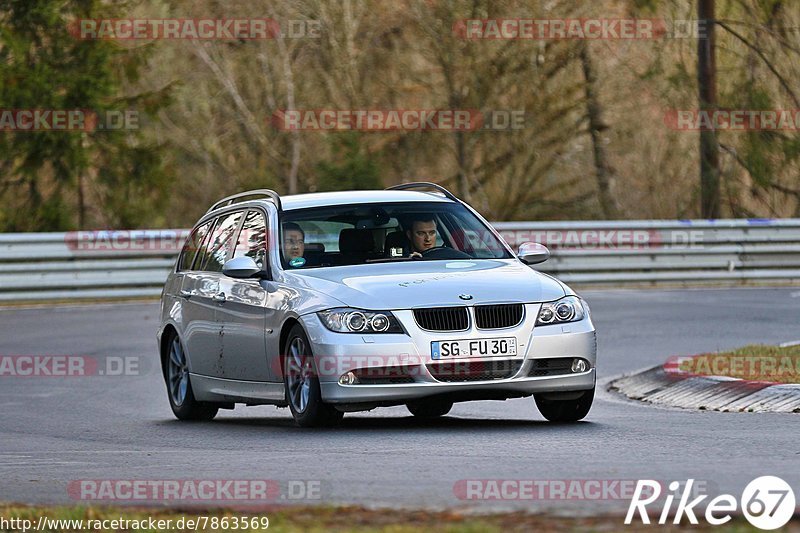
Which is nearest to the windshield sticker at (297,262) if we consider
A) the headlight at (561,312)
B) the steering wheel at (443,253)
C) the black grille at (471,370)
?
the steering wheel at (443,253)

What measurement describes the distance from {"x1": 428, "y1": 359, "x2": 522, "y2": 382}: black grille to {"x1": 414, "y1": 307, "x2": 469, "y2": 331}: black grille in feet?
0.79

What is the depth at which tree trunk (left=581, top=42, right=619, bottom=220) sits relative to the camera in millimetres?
34500

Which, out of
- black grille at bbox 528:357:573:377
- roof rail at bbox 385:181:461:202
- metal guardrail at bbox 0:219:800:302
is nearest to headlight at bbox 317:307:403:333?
black grille at bbox 528:357:573:377

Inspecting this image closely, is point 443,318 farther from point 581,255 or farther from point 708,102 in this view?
point 708,102

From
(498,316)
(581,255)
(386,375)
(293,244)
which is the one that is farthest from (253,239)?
(581,255)

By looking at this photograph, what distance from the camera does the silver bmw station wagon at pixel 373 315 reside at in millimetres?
11039

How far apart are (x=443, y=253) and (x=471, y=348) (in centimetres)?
150

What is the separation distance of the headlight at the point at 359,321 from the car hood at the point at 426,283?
0.05 meters

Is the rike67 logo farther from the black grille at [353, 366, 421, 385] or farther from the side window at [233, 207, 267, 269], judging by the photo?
the side window at [233, 207, 267, 269]

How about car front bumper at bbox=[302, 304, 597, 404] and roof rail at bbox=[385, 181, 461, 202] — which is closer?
car front bumper at bbox=[302, 304, 597, 404]

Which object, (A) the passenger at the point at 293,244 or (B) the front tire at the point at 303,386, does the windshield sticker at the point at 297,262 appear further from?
(B) the front tire at the point at 303,386

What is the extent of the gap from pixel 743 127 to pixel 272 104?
10937 millimetres

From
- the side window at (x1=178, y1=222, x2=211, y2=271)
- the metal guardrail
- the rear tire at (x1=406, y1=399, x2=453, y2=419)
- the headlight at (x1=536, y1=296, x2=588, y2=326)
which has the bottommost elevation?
the metal guardrail

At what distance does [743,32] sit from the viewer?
115 ft
